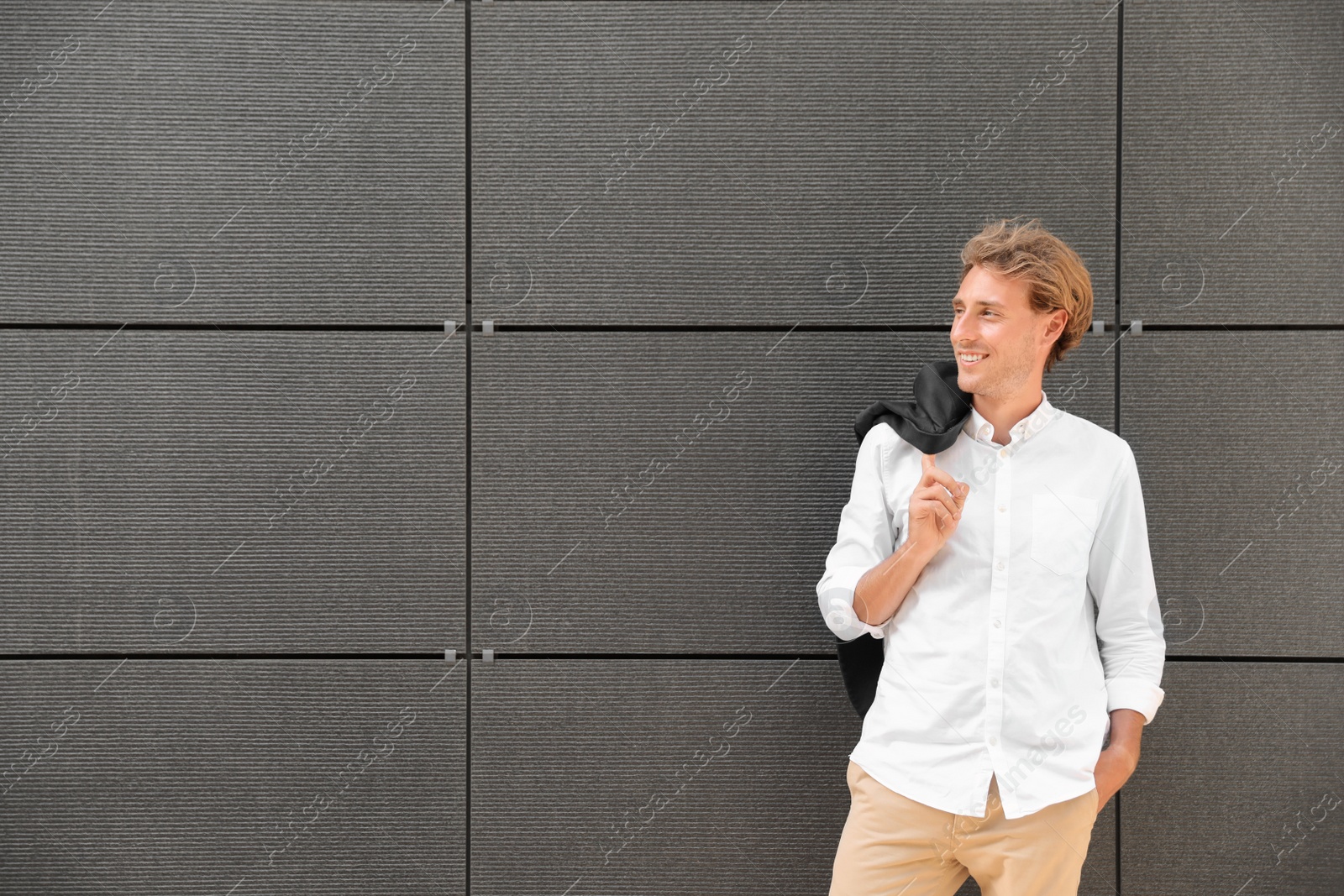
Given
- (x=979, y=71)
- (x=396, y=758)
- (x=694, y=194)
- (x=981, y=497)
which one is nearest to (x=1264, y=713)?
(x=981, y=497)

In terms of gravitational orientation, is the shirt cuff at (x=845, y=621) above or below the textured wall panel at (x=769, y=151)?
below

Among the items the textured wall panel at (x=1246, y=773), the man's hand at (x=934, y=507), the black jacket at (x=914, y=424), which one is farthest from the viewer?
the textured wall panel at (x=1246, y=773)

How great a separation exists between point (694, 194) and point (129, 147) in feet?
4.12

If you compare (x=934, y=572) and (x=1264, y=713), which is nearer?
(x=934, y=572)

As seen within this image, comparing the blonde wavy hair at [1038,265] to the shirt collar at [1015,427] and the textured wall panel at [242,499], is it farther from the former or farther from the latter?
the textured wall panel at [242,499]

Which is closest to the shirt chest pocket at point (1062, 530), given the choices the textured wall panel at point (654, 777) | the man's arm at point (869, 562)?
the man's arm at point (869, 562)

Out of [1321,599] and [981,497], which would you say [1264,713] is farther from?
[981,497]

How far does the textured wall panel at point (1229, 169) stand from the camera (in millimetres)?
1888

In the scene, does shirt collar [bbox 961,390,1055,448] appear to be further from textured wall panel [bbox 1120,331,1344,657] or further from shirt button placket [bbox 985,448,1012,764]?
textured wall panel [bbox 1120,331,1344,657]

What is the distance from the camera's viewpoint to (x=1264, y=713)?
1.88 m

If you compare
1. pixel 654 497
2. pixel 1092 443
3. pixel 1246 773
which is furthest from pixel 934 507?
pixel 1246 773

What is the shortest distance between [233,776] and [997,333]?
71.9 inches

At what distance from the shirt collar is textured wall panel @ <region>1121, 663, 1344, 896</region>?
31.0 inches

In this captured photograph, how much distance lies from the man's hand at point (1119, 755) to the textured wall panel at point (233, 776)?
127 centimetres
